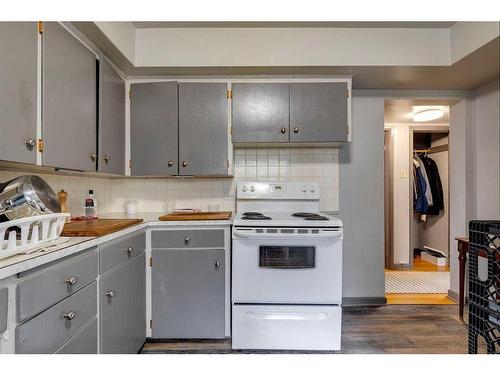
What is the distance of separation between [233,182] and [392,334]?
1.64 m

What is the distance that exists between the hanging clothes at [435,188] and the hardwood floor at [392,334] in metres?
1.80

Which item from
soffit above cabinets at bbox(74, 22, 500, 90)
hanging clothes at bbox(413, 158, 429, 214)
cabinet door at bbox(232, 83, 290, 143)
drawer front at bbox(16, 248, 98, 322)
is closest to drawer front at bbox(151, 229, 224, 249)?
drawer front at bbox(16, 248, 98, 322)

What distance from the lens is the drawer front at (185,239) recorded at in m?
1.81

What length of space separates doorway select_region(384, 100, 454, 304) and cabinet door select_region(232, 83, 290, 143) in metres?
1.20

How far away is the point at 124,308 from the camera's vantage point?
1.48m

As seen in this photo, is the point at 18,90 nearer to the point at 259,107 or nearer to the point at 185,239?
the point at 185,239

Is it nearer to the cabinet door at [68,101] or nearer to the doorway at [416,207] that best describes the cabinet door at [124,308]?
the cabinet door at [68,101]

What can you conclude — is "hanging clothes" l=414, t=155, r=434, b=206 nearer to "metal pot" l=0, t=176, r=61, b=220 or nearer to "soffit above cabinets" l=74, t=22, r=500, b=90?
"soffit above cabinets" l=74, t=22, r=500, b=90

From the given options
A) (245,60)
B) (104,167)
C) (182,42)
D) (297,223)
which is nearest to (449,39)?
(245,60)

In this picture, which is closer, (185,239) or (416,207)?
(185,239)

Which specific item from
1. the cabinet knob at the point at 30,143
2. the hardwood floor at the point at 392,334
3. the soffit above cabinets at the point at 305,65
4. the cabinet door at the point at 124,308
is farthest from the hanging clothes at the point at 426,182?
the cabinet knob at the point at 30,143

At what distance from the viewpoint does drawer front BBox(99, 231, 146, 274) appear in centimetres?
128

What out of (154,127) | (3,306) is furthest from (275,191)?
(3,306)

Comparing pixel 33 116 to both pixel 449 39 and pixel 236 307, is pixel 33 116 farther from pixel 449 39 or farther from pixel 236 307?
pixel 449 39
